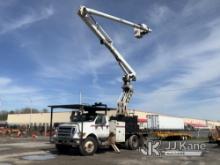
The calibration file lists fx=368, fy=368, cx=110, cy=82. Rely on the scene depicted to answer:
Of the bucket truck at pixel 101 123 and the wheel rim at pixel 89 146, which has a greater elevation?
the bucket truck at pixel 101 123

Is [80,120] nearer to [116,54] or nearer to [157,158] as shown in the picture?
[157,158]

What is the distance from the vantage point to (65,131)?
21.9 m

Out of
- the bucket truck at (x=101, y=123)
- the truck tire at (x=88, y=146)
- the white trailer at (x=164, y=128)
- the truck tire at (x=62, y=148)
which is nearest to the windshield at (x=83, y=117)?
the bucket truck at (x=101, y=123)

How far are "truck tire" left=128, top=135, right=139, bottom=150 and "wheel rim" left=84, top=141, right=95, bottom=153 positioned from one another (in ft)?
14.6

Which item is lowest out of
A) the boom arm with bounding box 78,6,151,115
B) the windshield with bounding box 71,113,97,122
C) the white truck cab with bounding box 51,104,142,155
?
the white truck cab with bounding box 51,104,142,155

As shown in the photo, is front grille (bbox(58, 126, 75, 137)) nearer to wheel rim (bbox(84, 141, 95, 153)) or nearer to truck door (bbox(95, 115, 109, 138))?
wheel rim (bbox(84, 141, 95, 153))

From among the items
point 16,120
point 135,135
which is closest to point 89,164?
point 135,135

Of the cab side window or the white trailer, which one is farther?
the white trailer

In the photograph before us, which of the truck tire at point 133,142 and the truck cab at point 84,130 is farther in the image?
the truck tire at point 133,142

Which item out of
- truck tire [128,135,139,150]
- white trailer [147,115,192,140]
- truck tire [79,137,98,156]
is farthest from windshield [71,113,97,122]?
white trailer [147,115,192,140]

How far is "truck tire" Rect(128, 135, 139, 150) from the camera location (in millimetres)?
25531

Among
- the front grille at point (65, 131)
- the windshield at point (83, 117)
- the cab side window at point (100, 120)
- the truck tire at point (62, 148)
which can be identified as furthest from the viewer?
the cab side window at point (100, 120)

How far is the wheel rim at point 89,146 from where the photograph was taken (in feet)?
70.0

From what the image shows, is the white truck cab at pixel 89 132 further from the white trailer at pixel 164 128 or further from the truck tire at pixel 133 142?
the white trailer at pixel 164 128
